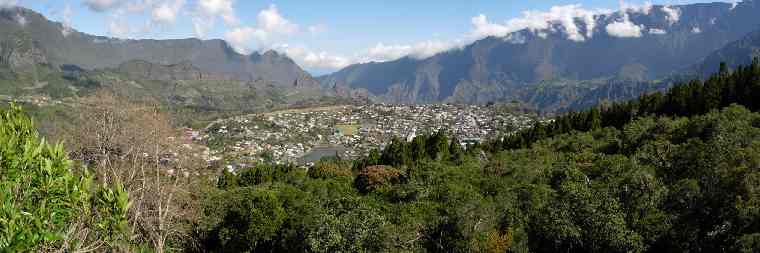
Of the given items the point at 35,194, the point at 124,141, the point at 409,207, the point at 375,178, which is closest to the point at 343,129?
the point at 375,178

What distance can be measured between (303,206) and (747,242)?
19.4m

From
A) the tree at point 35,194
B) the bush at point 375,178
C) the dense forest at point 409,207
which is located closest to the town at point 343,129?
the bush at point 375,178

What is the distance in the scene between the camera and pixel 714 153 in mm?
24703

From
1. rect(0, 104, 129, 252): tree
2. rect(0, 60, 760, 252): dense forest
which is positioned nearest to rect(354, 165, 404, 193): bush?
→ rect(0, 60, 760, 252): dense forest

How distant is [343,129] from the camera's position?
537 ft

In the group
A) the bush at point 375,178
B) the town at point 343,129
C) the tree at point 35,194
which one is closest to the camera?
the tree at point 35,194

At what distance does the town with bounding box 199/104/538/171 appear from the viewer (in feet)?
408

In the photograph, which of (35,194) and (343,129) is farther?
(343,129)

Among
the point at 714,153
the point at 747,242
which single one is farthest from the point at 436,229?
the point at 714,153

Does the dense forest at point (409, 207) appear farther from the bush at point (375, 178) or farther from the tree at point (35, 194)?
the bush at point (375, 178)

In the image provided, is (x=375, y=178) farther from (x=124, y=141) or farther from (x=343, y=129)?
(x=343, y=129)

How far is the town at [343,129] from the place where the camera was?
124250mm

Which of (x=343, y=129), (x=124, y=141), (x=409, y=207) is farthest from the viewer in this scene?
(x=343, y=129)

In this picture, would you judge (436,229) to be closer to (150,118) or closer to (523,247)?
(523,247)
